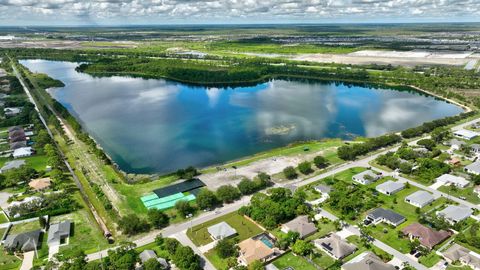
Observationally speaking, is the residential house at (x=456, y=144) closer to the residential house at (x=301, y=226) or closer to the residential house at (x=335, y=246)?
the residential house at (x=301, y=226)

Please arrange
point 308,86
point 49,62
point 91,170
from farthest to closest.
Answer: point 49,62 → point 308,86 → point 91,170

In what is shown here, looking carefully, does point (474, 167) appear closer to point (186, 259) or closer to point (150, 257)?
point (186, 259)

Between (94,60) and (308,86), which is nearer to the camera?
(308,86)

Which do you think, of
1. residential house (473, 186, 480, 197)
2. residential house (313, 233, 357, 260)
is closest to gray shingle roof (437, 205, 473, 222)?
residential house (473, 186, 480, 197)

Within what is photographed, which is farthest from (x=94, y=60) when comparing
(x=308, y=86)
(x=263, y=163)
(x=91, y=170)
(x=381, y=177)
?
(x=381, y=177)

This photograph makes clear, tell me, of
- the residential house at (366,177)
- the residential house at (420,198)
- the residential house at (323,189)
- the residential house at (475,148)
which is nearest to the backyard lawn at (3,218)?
the residential house at (323,189)

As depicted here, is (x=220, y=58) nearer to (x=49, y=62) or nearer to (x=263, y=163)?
(x=49, y=62)
